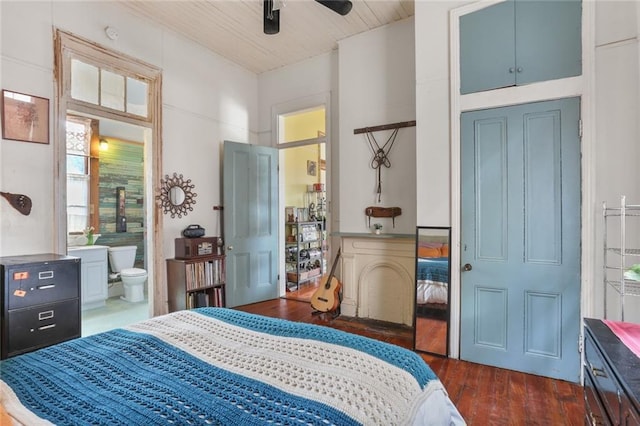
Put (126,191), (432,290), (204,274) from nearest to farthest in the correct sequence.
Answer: (432,290)
(204,274)
(126,191)

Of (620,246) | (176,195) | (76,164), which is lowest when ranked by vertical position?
(620,246)

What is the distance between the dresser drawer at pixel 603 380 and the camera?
1.04 meters

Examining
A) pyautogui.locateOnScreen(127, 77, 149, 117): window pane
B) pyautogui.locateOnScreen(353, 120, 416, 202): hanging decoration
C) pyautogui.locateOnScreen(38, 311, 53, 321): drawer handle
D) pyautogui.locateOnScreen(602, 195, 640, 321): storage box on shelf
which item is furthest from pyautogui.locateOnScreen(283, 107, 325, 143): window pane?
pyautogui.locateOnScreen(602, 195, 640, 321): storage box on shelf

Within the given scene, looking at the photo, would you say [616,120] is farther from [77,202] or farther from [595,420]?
[77,202]

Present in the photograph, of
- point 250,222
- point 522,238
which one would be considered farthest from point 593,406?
point 250,222

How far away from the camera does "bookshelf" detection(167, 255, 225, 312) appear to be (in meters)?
3.66

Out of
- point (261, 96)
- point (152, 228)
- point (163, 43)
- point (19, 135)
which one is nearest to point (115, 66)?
point (163, 43)

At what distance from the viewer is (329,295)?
3.94m

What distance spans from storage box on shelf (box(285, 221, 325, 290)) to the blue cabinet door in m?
3.53

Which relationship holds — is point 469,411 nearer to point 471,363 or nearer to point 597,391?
point 471,363

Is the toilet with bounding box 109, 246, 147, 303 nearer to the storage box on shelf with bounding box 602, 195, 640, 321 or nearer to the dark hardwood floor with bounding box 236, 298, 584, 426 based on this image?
the dark hardwood floor with bounding box 236, 298, 584, 426

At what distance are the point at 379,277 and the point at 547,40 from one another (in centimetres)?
267

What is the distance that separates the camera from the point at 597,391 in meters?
1.26

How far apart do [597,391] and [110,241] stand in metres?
5.76
